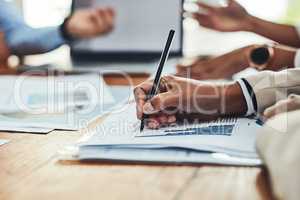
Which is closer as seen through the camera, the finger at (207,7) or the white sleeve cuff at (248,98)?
the white sleeve cuff at (248,98)

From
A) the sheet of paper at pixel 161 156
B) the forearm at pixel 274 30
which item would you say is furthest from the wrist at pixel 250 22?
the sheet of paper at pixel 161 156

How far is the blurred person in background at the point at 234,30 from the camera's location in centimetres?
121

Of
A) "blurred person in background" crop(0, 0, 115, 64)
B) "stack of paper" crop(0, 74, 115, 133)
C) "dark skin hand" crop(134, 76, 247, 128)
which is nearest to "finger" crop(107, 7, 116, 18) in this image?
"blurred person in background" crop(0, 0, 115, 64)

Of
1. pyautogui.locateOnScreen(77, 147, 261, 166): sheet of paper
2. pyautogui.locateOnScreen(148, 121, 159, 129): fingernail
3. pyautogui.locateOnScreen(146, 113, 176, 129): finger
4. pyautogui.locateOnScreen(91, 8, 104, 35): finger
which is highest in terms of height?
pyautogui.locateOnScreen(91, 8, 104, 35): finger

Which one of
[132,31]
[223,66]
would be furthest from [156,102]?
[132,31]

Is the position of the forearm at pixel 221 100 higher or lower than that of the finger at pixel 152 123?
higher

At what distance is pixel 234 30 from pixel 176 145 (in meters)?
0.72

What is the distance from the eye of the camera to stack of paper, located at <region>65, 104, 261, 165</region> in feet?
1.95

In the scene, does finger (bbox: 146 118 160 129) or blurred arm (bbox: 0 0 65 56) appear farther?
blurred arm (bbox: 0 0 65 56)

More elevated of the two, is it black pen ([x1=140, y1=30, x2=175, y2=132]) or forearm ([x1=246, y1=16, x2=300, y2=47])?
forearm ([x1=246, y1=16, x2=300, y2=47])

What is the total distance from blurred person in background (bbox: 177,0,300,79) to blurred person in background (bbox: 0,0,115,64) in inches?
14.0

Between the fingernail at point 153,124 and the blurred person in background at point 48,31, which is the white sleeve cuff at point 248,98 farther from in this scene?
the blurred person in background at point 48,31

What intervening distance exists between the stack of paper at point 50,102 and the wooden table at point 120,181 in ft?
0.60

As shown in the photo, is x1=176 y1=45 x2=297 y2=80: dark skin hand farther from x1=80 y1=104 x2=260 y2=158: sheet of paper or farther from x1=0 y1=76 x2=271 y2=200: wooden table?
x1=0 y1=76 x2=271 y2=200: wooden table
